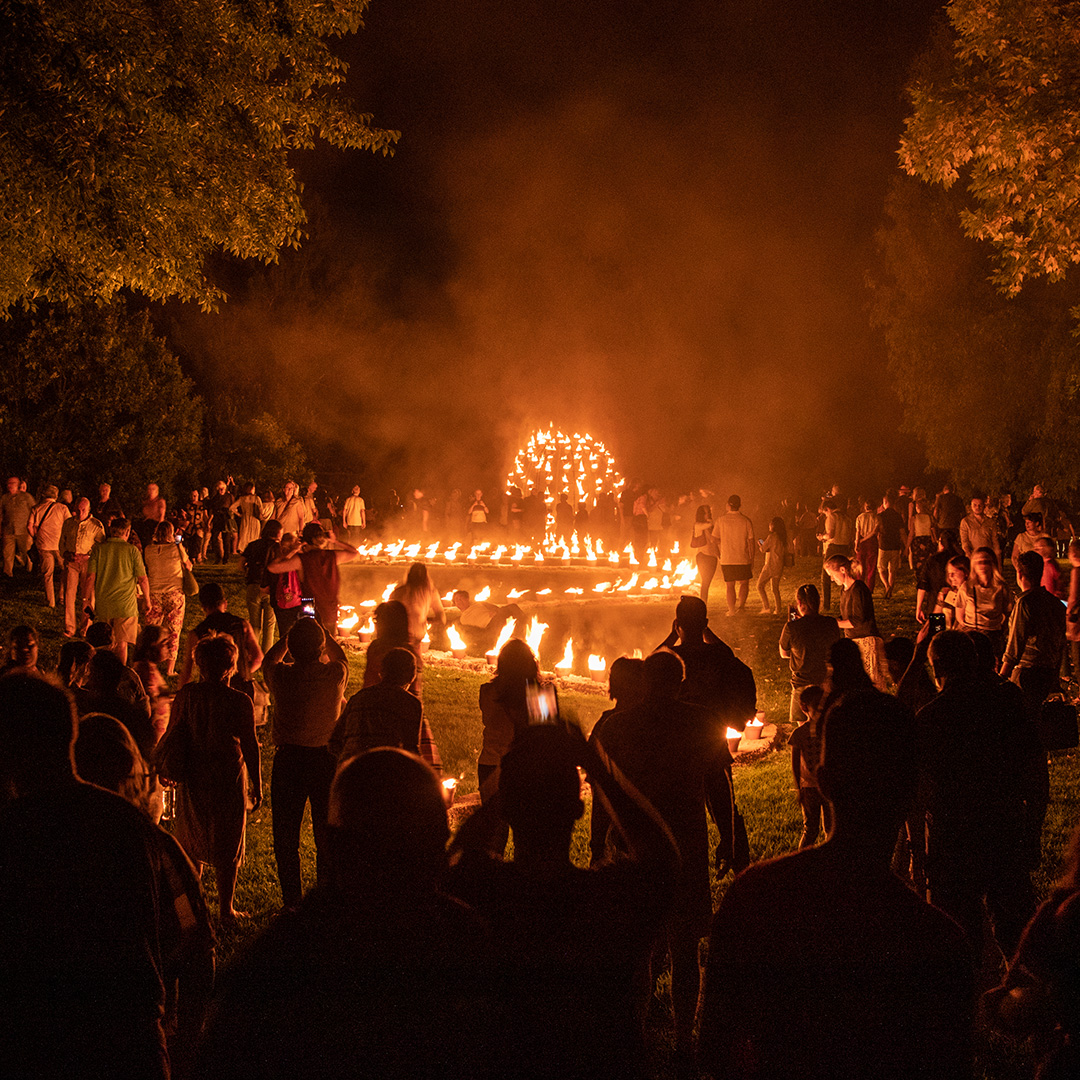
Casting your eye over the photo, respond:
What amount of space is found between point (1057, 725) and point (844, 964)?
121 inches

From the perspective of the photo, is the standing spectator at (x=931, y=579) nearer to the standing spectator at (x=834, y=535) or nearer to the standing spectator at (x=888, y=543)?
the standing spectator at (x=834, y=535)

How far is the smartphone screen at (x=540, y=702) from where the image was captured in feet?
14.0

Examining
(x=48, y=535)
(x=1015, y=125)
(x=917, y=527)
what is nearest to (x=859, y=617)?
(x=1015, y=125)

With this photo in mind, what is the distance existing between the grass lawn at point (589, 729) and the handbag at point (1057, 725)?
47.5 inches

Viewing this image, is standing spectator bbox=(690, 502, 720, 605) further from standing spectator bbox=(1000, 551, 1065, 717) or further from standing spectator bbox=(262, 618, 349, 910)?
standing spectator bbox=(262, 618, 349, 910)

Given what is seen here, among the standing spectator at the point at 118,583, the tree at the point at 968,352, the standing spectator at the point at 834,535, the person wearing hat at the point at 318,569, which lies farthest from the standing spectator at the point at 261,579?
the tree at the point at 968,352

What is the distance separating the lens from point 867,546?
16094 mm

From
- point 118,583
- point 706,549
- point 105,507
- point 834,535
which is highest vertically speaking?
point 105,507

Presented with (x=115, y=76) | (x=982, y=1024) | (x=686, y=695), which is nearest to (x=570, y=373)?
(x=115, y=76)

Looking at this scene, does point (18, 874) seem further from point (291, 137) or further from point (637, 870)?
point (291, 137)

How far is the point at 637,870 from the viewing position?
2307 millimetres

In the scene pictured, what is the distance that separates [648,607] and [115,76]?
Answer: 36.1 ft

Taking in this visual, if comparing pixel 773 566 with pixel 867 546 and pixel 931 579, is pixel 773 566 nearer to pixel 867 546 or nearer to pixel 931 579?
pixel 867 546

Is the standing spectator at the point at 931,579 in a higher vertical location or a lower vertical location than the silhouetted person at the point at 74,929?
higher
